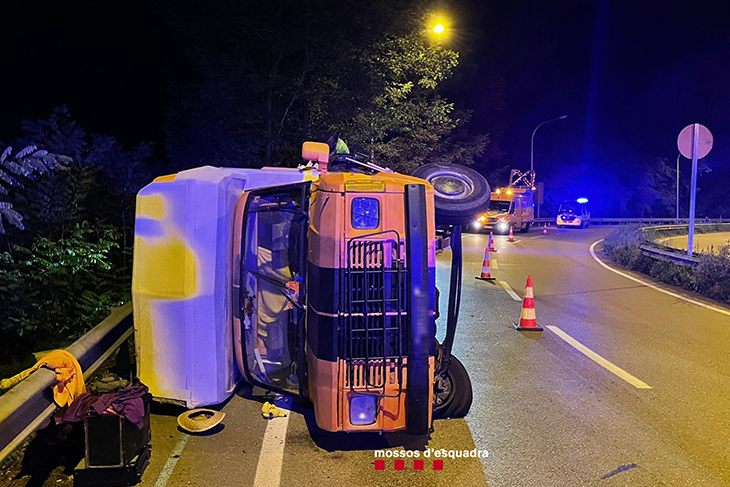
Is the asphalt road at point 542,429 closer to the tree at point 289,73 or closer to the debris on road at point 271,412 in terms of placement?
the debris on road at point 271,412

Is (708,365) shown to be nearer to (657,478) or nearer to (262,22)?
(657,478)

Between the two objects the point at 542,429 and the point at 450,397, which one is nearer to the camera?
the point at 542,429

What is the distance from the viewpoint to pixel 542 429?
16.3 ft

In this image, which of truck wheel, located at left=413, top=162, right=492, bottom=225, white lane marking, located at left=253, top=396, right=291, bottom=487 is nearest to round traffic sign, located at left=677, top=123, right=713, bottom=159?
truck wheel, located at left=413, top=162, right=492, bottom=225

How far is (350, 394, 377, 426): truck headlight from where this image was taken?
413cm

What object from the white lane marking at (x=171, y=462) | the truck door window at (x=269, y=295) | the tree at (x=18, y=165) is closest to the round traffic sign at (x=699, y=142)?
the truck door window at (x=269, y=295)

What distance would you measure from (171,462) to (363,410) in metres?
1.41

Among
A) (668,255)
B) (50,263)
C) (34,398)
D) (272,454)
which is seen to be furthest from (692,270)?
(34,398)

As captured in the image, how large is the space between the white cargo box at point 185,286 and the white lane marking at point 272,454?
514 mm

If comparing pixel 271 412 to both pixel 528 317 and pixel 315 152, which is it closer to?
pixel 315 152

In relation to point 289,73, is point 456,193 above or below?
below

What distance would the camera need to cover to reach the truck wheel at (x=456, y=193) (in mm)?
5125

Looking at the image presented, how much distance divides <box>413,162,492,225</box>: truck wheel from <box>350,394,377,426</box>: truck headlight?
174 cm

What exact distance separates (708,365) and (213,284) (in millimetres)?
5669
